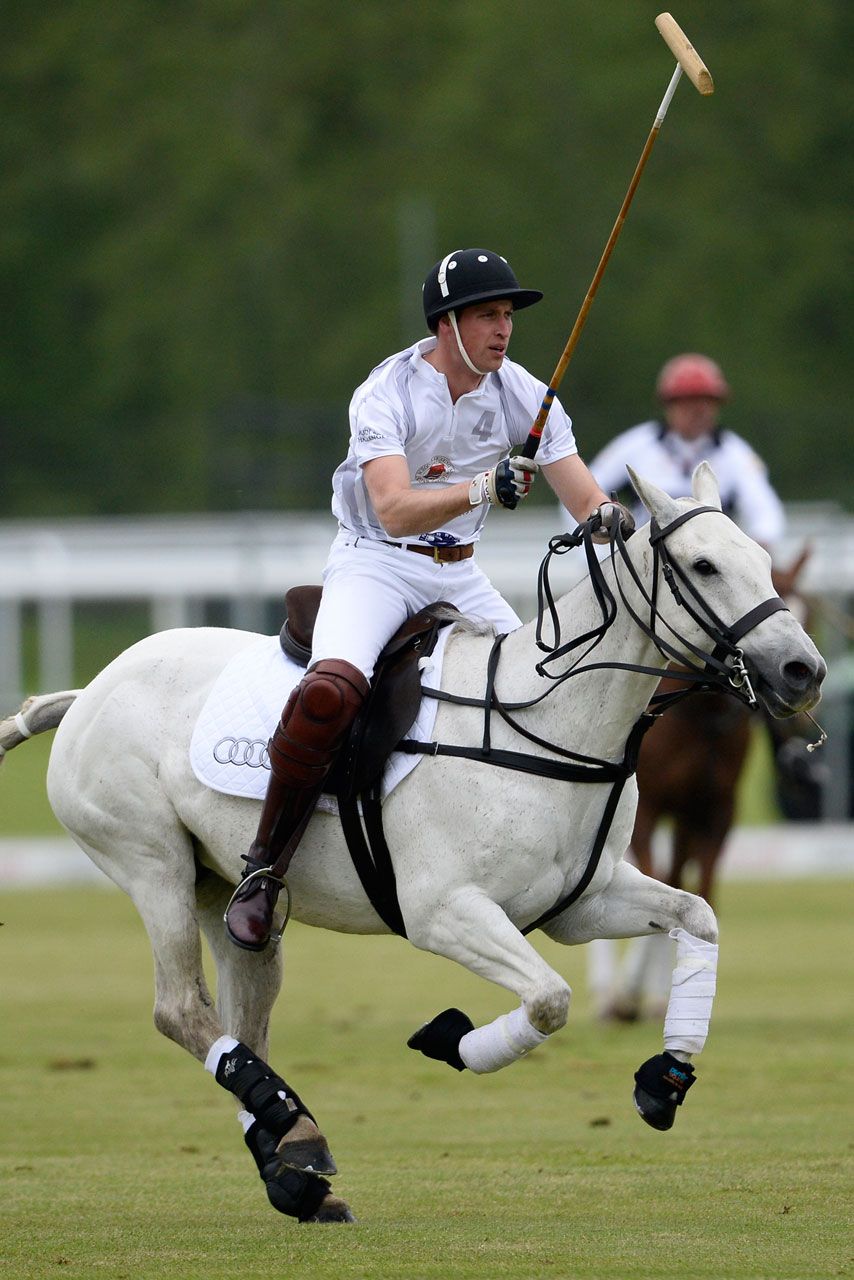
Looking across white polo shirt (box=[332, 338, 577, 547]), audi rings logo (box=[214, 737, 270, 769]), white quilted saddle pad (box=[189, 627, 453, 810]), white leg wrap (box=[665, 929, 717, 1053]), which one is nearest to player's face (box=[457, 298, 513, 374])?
white polo shirt (box=[332, 338, 577, 547])

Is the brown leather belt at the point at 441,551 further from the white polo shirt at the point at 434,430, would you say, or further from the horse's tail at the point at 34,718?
the horse's tail at the point at 34,718

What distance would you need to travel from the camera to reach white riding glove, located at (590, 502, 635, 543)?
5852mm

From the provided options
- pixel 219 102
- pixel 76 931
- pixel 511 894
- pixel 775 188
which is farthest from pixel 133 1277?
pixel 219 102

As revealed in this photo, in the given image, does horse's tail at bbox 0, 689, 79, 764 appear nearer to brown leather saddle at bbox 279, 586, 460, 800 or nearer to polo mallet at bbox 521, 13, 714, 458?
brown leather saddle at bbox 279, 586, 460, 800

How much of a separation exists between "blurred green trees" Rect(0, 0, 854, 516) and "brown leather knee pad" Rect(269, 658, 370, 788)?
32.7 m

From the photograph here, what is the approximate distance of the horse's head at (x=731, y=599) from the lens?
213 inches

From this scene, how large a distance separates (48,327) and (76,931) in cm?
3181

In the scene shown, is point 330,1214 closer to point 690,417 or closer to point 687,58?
point 687,58

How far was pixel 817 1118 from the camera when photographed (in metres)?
7.92

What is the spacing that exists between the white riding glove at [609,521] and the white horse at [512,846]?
0.20ft

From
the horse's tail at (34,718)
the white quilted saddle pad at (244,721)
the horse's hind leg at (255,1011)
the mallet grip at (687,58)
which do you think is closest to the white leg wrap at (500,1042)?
the horse's hind leg at (255,1011)

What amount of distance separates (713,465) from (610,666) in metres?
4.73

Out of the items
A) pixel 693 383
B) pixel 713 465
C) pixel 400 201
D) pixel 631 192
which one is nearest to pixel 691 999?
pixel 631 192

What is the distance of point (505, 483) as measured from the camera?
5.64 metres
